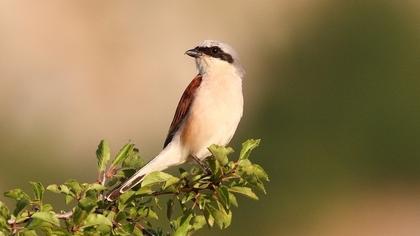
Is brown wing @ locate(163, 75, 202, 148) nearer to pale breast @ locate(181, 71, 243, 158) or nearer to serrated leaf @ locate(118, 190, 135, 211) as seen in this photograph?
pale breast @ locate(181, 71, 243, 158)

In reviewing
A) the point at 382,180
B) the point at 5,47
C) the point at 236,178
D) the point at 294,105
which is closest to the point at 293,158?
the point at 382,180

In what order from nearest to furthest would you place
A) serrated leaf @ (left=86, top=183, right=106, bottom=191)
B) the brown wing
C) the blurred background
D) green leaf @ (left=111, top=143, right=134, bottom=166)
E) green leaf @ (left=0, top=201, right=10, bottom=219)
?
green leaf @ (left=0, top=201, right=10, bottom=219), serrated leaf @ (left=86, top=183, right=106, bottom=191), green leaf @ (left=111, top=143, right=134, bottom=166), the brown wing, the blurred background

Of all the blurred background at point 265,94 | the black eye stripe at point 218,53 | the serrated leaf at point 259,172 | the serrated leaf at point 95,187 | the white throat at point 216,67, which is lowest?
the blurred background at point 265,94

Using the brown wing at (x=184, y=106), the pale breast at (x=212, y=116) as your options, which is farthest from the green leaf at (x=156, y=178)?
the brown wing at (x=184, y=106)

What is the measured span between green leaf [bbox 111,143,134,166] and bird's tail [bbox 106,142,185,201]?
0.11 meters

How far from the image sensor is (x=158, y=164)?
698 cm

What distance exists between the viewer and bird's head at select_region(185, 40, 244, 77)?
754cm

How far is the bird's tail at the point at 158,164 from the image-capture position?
580 centimetres

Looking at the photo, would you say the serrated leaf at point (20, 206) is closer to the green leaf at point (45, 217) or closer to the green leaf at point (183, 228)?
the green leaf at point (45, 217)

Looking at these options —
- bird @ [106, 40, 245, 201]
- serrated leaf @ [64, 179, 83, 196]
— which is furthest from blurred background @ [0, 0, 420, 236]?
serrated leaf @ [64, 179, 83, 196]

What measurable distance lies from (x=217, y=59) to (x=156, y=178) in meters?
2.32

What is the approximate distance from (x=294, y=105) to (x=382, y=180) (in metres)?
3.05

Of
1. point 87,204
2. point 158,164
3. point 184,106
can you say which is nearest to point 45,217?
point 87,204

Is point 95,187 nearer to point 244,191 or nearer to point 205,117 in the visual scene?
point 244,191
